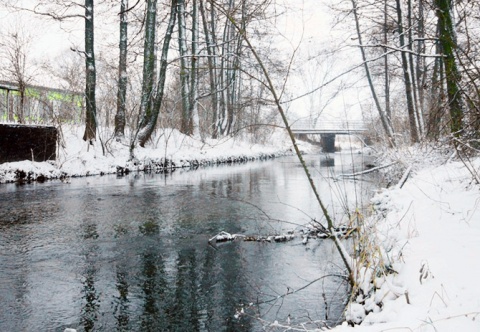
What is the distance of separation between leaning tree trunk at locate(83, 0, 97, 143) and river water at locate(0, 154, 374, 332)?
6.79 meters

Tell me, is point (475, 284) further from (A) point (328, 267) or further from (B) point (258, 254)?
(B) point (258, 254)

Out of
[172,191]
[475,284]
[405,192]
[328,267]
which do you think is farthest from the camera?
[172,191]

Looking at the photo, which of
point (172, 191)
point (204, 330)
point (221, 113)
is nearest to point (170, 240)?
point (204, 330)

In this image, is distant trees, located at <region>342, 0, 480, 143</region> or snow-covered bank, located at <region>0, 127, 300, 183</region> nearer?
distant trees, located at <region>342, 0, 480, 143</region>

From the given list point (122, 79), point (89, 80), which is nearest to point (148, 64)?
point (122, 79)

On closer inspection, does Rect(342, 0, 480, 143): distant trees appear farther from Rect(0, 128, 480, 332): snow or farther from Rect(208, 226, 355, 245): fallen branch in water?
Rect(208, 226, 355, 245): fallen branch in water

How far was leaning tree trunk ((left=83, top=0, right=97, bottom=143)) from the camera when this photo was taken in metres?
14.2

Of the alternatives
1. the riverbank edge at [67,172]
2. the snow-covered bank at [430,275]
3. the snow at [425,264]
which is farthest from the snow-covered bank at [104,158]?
the snow-covered bank at [430,275]

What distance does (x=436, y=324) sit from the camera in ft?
7.08

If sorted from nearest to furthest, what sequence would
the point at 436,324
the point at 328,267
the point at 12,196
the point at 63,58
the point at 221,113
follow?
the point at 436,324 < the point at 328,267 < the point at 12,196 < the point at 221,113 < the point at 63,58

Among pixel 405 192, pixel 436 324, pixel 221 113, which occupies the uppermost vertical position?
pixel 221 113

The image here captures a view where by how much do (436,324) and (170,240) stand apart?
368 centimetres

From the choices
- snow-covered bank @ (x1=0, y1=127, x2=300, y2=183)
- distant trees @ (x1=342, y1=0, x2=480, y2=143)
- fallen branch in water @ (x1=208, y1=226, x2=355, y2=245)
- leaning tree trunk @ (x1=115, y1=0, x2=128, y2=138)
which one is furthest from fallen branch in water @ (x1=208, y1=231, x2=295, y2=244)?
leaning tree trunk @ (x1=115, y1=0, x2=128, y2=138)

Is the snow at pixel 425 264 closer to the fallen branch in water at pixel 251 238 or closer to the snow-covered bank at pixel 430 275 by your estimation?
the snow-covered bank at pixel 430 275
